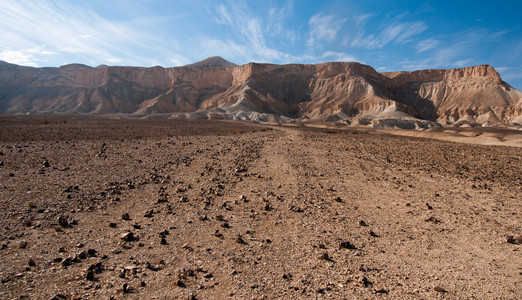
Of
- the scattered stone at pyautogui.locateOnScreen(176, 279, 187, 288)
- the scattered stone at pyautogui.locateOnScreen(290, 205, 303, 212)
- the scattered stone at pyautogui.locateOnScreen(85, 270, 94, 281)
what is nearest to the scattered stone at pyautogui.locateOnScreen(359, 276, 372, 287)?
the scattered stone at pyautogui.locateOnScreen(176, 279, 187, 288)

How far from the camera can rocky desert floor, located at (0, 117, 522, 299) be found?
159 inches

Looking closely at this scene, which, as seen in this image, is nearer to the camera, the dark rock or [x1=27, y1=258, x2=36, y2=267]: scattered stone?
the dark rock

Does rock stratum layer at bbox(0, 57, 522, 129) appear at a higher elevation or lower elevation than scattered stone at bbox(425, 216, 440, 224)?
higher

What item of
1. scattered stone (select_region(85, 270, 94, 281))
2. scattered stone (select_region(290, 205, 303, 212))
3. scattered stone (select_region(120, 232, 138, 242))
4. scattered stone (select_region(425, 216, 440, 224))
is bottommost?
scattered stone (select_region(85, 270, 94, 281))

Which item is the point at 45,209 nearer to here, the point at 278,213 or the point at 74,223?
the point at 74,223

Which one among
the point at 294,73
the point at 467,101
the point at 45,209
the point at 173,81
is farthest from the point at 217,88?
the point at 45,209

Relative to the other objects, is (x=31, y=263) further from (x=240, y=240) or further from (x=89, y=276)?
(x=240, y=240)

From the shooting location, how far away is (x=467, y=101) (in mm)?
113062

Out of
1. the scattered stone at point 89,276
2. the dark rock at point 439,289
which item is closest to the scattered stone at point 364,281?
the dark rock at point 439,289

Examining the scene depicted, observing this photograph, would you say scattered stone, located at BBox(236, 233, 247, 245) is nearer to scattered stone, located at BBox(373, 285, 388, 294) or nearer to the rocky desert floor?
the rocky desert floor

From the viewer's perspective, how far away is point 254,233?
19.0 feet

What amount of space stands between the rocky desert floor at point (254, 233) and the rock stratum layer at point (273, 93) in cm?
8455

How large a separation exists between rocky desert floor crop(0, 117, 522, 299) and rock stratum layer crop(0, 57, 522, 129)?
84547mm

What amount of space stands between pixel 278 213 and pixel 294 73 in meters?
145
